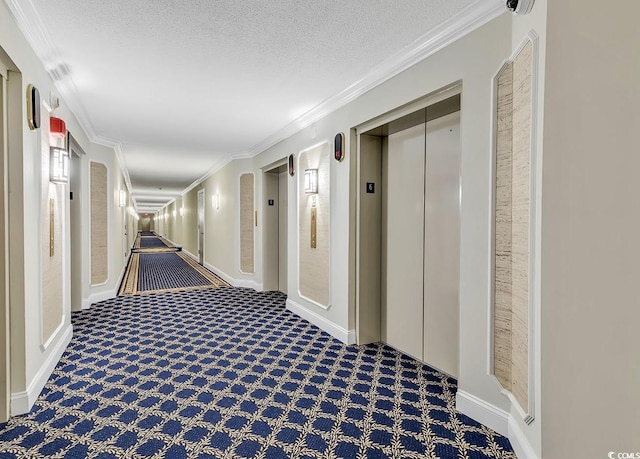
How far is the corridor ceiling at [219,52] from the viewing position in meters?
2.24

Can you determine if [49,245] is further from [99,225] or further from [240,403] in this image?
[99,225]

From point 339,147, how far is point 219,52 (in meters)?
1.55

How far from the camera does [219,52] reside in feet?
9.23

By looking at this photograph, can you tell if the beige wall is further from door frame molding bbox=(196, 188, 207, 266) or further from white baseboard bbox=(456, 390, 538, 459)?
door frame molding bbox=(196, 188, 207, 266)

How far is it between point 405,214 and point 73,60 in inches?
132

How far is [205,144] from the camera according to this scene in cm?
623

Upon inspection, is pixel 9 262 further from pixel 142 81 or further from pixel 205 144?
pixel 205 144

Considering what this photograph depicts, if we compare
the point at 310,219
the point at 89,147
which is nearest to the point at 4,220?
the point at 310,219

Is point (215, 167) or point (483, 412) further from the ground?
point (215, 167)

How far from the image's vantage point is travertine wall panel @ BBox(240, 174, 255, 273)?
6988mm

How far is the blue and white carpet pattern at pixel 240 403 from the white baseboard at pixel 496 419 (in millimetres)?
61

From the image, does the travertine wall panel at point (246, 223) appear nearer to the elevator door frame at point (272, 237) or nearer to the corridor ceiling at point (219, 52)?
the elevator door frame at point (272, 237)

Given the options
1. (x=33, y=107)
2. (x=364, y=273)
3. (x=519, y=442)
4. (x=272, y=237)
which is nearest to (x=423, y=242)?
(x=364, y=273)

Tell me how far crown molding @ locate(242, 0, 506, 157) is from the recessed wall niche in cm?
45
